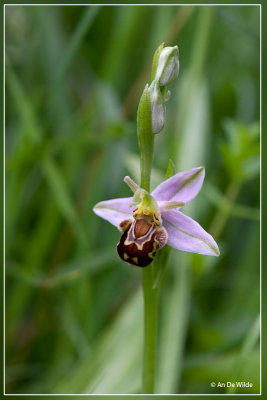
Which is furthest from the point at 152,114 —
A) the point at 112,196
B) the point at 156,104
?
the point at 112,196

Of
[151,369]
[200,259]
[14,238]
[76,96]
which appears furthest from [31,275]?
[76,96]

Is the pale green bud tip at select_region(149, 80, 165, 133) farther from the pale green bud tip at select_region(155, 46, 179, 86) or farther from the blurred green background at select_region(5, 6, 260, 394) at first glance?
the blurred green background at select_region(5, 6, 260, 394)

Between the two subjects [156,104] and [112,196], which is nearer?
[156,104]

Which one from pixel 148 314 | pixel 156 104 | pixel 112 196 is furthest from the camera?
pixel 112 196

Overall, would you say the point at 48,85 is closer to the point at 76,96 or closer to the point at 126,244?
the point at 76,96

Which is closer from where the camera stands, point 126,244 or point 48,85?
point 126,244

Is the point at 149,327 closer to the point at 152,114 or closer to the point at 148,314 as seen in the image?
the point at 148,314

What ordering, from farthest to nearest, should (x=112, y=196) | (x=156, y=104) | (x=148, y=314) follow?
(x=112, y=196)
(x=148, y=314)
(x=156, y=104)
